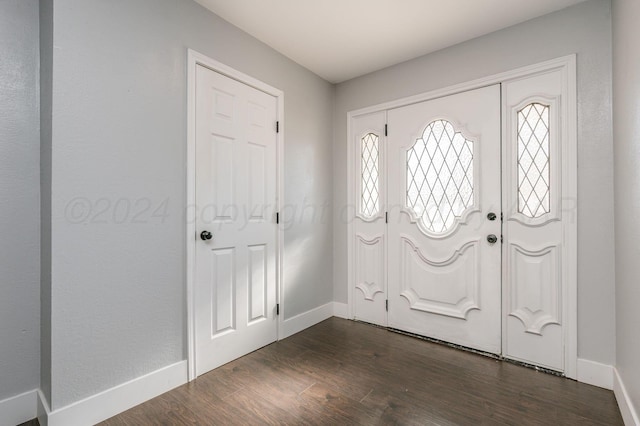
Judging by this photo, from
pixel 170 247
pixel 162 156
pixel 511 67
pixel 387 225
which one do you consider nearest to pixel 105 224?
pixel 170 247

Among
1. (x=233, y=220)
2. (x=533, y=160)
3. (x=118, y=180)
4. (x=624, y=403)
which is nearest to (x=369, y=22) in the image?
(x=533, y=160)

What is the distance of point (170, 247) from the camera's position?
6.55 feet

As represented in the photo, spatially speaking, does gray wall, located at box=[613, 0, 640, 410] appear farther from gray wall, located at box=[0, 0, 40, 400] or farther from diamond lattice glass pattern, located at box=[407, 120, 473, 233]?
gray wall, located at box=[0, 0, 40, 400]

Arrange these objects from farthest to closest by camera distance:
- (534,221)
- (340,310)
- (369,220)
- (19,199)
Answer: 1. (340,310)
2. (369,220)
3. (534,221)
4. (19,199)

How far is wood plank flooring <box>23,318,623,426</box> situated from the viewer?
1708 millimetres

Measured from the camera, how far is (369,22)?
92.7 inches

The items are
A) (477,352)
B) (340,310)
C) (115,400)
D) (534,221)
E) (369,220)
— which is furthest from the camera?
(340,310)

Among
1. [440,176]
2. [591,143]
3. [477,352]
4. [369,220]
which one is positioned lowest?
[477,352]

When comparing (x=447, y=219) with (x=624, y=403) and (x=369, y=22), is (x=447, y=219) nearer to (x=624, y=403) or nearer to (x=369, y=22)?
(x=624, y=403)

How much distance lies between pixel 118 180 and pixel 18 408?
1308mm

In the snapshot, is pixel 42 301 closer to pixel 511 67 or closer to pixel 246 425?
pixel 246 425

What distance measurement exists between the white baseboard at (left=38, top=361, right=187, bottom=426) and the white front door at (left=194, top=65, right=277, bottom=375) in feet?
0.63

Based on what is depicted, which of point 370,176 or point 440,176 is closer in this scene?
point 440,176

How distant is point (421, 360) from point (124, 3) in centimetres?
308
